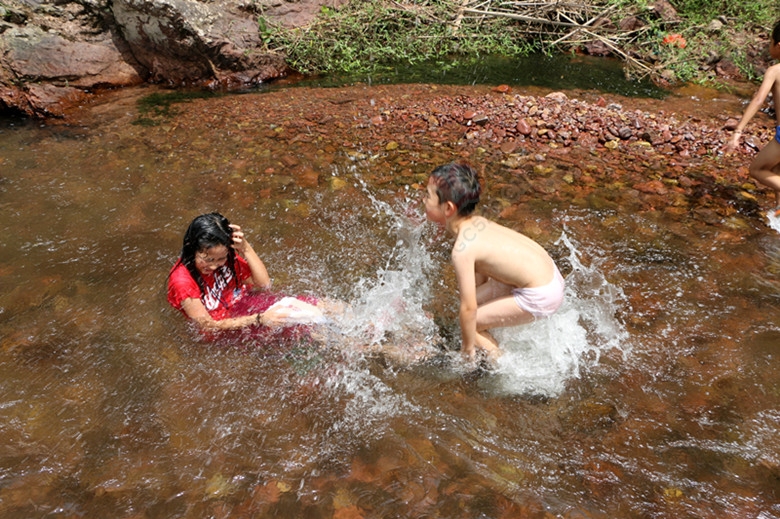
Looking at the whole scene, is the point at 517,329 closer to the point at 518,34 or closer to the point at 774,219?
the point at 774,219

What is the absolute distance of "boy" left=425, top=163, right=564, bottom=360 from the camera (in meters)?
2.66

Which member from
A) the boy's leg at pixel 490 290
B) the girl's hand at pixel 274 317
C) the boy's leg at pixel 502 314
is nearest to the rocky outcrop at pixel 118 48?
the girl's hand at pixel 274 317

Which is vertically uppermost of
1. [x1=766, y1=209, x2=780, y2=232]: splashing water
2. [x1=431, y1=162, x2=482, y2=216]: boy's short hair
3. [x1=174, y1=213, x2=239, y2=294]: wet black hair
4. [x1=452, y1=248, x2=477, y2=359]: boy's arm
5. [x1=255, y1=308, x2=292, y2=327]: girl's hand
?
[x1=431, y1=162, x2=482, y2=216]: boy's short hair

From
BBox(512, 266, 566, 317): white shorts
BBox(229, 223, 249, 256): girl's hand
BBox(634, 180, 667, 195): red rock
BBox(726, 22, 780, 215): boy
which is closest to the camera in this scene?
BBox(512, 266, 566, 317): white shorts

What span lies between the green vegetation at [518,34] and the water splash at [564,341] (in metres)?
5.74

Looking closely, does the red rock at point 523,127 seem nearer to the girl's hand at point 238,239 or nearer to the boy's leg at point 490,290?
the boy's leg at point 490,290

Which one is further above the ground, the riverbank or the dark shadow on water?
the dark shadow on water

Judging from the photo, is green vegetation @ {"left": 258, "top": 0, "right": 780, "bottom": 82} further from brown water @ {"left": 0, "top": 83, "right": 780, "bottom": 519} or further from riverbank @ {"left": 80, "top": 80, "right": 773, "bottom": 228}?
brown water @ {"left": 0, "top": 83, "right": 780, "bottom": 519}

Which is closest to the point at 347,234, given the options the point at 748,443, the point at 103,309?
the point at 103,309

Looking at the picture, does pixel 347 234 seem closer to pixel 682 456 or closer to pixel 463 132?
pixel 463 132

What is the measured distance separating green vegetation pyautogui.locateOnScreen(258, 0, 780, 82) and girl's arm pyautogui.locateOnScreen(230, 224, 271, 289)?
18.2 feet

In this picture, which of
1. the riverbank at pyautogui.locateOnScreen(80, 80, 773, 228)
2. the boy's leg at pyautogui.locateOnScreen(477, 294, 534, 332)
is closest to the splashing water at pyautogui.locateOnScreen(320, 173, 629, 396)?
the boy's leg at pyautogui.locateOnScreen(477, 294, 534, 332)

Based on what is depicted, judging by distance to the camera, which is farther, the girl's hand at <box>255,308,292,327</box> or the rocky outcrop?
the rocky outcrop

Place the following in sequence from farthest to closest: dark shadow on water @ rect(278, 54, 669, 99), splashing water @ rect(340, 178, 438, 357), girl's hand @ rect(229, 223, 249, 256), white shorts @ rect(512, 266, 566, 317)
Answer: dark shadow on water @ rect(278, 54, 669, 99) → splashing water @ rect(340, 178, 438, 357) → girl's hand @ rect(229, 223, 249, 256) → white shorts @ rect(512, 266, 566, 317)
